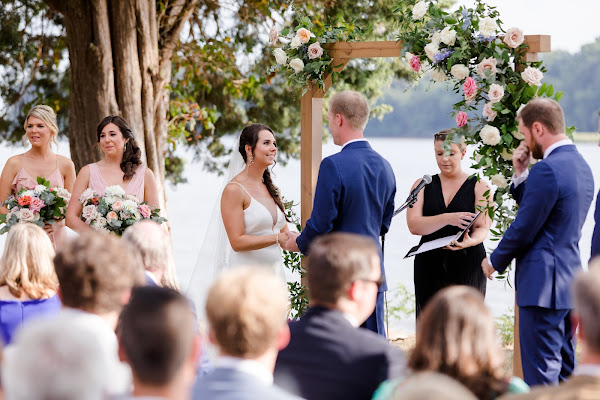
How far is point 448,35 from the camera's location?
5.12m

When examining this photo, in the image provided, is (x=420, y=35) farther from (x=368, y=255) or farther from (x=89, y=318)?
(x=89, y=318)

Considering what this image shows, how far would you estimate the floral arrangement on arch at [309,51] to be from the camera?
19.3 feet

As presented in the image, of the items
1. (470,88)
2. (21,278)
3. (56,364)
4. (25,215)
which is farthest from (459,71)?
(56,364)

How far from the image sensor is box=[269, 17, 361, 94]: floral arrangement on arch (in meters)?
5.88

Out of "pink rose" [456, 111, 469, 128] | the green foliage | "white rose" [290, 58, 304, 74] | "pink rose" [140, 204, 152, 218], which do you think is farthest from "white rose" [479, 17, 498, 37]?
the green foliage

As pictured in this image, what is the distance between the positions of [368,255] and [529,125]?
74.1 inches

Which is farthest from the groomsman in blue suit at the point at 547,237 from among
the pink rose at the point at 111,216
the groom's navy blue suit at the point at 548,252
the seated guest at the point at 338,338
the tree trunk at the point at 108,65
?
the tree trunk at the point at 108,65

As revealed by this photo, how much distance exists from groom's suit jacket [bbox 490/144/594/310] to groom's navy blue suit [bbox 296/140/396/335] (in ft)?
2.68

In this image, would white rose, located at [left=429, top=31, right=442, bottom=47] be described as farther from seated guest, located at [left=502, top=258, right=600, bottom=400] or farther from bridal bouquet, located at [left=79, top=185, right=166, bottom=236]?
seated guest, located at [left=502, top=258, right=600, bottom=400]

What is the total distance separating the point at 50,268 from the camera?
3.60 meters

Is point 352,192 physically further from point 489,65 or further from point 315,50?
point 315,50

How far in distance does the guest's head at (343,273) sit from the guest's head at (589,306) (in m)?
0.85

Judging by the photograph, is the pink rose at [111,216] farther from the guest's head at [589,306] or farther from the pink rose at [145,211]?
the guest's head at [589,306]

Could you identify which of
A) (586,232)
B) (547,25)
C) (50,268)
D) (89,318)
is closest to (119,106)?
(50,268)
